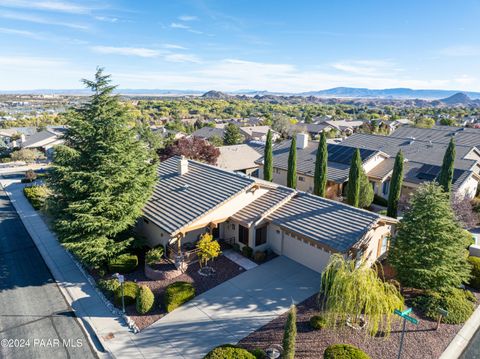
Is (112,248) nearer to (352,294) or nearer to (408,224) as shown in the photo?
(352,294)

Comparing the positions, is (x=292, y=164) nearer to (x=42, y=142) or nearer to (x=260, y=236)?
(x=260, y=236)

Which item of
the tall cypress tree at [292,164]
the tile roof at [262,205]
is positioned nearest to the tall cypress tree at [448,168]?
the tall cypress tree at [292,164]

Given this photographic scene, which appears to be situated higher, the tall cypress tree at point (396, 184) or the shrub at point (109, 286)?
the tall cypress tree at point (396, 184)

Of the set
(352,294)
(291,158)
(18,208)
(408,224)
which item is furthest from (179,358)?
(18,208)

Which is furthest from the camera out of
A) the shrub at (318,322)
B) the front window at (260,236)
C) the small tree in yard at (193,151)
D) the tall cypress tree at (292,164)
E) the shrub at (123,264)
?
the small tree in yard at (193,151)

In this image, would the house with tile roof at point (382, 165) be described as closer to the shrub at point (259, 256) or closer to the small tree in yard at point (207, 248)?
the shrub at point (259, 256)

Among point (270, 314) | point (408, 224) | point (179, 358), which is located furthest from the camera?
point (408, 224)

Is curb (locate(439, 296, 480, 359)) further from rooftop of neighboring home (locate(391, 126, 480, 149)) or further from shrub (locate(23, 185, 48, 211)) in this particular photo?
rooftop of neighboring home (locate(391, 126, 480, 149))
